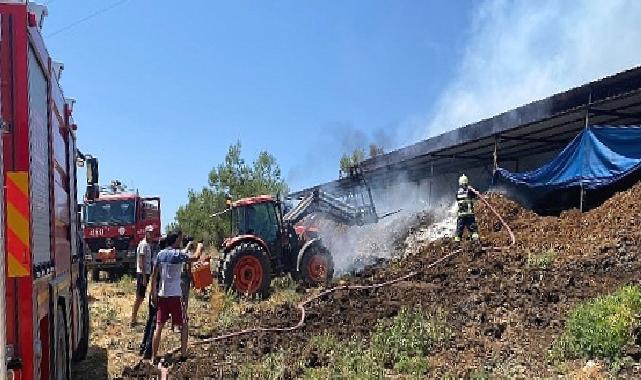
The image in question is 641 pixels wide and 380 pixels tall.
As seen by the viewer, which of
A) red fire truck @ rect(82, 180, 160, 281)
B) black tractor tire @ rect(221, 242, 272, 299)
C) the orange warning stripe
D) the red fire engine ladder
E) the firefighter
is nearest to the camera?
the red fire engine ladder

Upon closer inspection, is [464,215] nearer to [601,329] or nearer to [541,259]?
[541,259]

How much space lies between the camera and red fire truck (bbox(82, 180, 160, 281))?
757 inches

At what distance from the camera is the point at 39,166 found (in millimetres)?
4527

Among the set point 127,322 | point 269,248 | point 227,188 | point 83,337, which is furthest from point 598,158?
point 227,188

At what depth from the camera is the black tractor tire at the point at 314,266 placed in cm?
1377

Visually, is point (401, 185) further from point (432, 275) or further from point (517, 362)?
point (517, 362)

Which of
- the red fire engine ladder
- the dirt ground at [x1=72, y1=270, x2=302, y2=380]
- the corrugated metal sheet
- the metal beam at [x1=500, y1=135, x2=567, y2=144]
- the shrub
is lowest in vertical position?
the dirt ground at [x1=72, y1=270, x2=302, y2=380]

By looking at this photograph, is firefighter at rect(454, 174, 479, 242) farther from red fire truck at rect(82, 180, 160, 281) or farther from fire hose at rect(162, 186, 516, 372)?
red fire truck at rect(82, 180, 160, 281)

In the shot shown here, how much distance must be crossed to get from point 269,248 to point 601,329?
864 cm

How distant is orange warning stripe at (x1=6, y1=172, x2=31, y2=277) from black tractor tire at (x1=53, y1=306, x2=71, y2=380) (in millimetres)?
1632

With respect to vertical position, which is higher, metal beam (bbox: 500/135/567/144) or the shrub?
metal beam (bbox: 500/135/567/144)

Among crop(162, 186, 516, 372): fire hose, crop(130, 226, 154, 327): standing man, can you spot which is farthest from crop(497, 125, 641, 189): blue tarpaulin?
crop(130, 226, 154, 327): standing man

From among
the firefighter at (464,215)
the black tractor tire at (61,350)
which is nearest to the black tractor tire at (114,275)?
the firefighter at (464,215)

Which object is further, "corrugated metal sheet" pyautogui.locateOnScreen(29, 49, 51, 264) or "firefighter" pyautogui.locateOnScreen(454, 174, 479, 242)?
"firefighter" pyautogui.locateOnScreen(454, 174, 479, 242)
